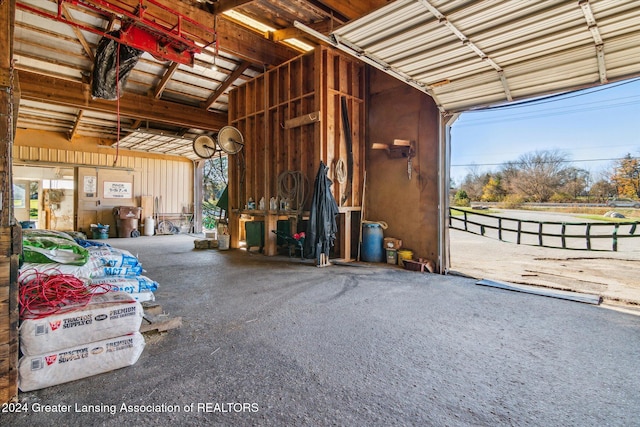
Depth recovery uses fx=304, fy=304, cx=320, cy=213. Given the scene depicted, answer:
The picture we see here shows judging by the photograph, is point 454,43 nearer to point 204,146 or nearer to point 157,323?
point 157,323

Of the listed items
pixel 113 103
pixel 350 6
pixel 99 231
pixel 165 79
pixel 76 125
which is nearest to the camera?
pixel 350 6

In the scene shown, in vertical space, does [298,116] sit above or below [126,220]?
above

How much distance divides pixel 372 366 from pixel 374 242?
4086mm

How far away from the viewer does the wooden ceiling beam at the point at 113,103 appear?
21.5 ft

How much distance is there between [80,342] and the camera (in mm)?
1893

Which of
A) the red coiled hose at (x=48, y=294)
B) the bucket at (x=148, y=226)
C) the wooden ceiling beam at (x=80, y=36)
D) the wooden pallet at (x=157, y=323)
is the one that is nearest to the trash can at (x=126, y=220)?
the bucket at (x=148, y=226)

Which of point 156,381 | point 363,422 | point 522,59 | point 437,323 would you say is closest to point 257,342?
point 156,381

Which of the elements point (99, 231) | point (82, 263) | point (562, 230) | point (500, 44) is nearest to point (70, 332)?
point (82, 263)

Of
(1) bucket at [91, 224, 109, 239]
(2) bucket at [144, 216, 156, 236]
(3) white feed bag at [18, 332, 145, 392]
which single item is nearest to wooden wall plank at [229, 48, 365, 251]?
(3) white feed bag at [18, 332, 145, 392]

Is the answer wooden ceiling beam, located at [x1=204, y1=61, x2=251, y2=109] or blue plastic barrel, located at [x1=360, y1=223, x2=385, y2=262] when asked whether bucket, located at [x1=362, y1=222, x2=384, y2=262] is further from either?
wooden ceiling beam, located at [x1=204, y1=61, x2=251, y2=109]

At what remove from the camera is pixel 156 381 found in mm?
1938

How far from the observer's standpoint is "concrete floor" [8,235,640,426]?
1647 mm

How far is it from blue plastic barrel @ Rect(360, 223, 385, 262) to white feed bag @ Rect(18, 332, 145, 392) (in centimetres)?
459

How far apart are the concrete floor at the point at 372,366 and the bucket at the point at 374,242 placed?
2.23 metres
